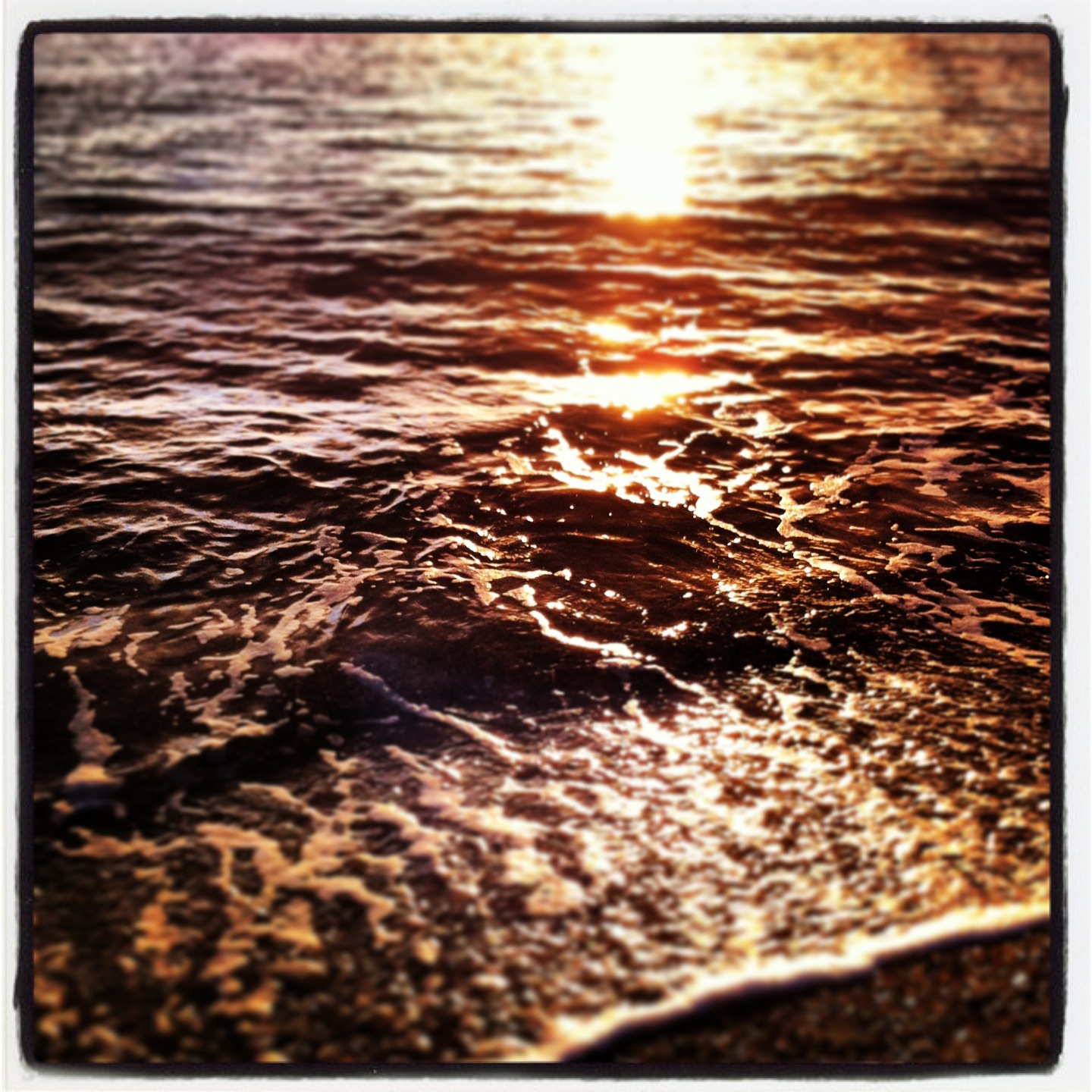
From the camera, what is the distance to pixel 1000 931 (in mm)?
1654

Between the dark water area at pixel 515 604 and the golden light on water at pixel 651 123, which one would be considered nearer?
the dark water area at pixel 515 604

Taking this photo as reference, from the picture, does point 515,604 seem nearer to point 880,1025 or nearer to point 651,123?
point 880,1025

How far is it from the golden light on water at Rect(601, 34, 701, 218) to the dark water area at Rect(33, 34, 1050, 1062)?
0.11 meters

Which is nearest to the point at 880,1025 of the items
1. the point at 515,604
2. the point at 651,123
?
the point at 515,604

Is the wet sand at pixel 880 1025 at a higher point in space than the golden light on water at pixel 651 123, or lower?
lower

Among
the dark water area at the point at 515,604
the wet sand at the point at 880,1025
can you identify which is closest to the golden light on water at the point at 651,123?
the dark water area at the point at 515,604

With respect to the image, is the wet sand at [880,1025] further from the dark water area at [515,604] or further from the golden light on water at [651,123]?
the golden light on water at [651,123]

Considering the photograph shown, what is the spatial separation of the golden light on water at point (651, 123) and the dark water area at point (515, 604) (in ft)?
0.35

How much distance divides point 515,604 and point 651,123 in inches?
169

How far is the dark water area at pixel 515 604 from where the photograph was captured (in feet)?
5.32

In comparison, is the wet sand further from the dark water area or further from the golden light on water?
Result: the golden light on water

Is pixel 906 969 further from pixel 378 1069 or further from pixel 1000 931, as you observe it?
pixel 378 1069

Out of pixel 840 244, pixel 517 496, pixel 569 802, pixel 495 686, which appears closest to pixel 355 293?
pixel 517 496

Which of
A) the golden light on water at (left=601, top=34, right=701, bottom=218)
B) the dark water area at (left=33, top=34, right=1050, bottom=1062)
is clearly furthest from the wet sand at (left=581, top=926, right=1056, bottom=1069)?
the golden light on water at (left=601, top=34, right=701, bottom=218)
